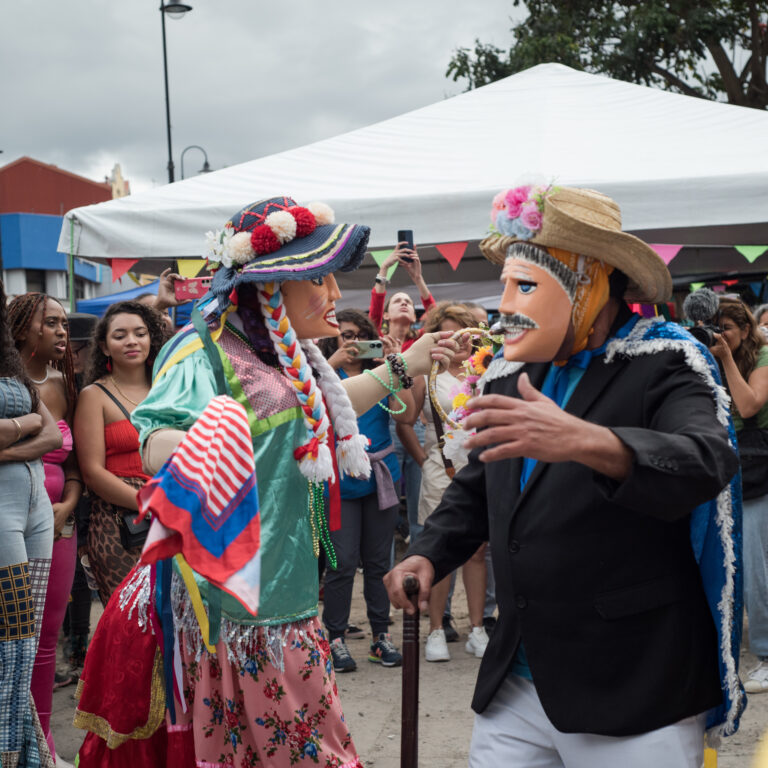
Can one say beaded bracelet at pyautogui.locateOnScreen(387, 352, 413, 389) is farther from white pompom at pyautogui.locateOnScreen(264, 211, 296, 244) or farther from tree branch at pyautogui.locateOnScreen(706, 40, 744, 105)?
tree branch at pyautogui.locateOnScreen(706, 40, 744, 105)

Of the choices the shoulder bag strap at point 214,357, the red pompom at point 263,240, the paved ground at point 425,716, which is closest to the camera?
the shoulder bag strap at point 214,357

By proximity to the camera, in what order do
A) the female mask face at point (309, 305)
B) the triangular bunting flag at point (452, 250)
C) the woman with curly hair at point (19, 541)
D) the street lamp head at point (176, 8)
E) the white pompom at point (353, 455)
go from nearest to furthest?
1. the female mask face at point (309, 305)
2. the white pompom at point (353, 455)
3. the woman with curly hair at point (19, 541)
4. the triangular bunting flag at point (452, 250)
5. the street lamp head at point (176, 8)

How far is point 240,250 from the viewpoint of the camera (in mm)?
2783

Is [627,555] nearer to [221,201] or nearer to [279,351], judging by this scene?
[279,351]

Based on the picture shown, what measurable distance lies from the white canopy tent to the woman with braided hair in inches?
123

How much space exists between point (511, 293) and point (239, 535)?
81cm

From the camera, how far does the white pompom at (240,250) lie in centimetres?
278

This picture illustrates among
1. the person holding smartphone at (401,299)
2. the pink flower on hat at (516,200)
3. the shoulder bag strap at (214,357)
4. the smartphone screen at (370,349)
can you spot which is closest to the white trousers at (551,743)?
the pink flower on hat at (516,200)

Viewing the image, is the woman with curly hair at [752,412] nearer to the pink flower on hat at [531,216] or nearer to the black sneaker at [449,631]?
the black sneaker at [449,631]

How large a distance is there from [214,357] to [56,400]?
76.9 inches

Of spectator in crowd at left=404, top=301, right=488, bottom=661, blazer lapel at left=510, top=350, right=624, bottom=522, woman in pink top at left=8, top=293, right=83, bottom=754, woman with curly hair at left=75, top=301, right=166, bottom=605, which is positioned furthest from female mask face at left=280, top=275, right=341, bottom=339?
spectator in crowd at left=404, top=301, right=488, bottom=661

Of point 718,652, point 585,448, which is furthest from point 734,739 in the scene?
point 585,448

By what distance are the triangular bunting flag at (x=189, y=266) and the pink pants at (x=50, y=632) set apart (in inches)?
106

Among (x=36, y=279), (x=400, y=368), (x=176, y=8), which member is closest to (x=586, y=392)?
(x=400, y=368)
